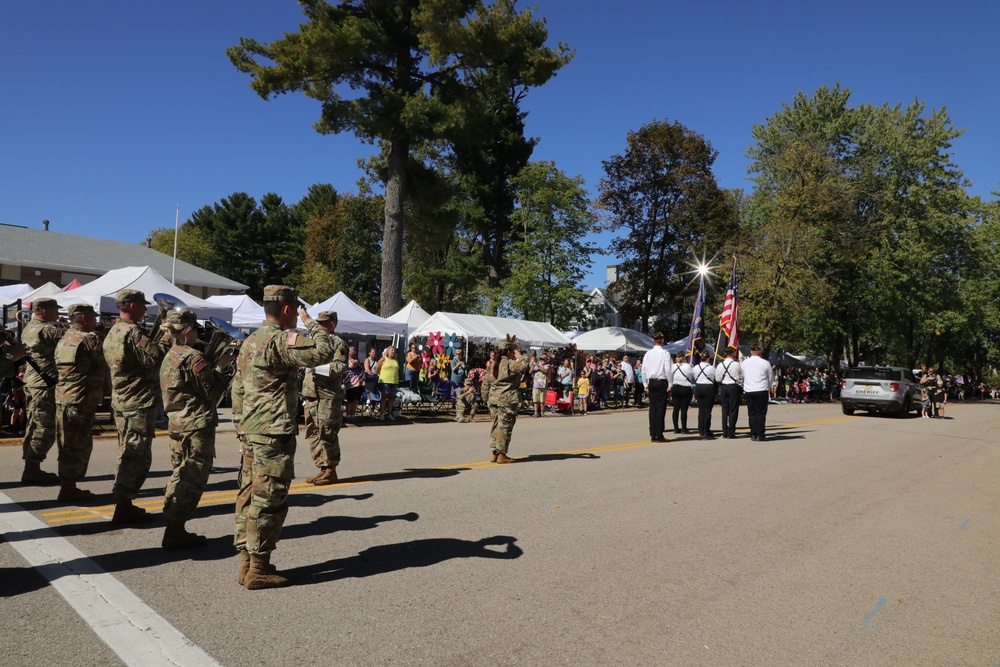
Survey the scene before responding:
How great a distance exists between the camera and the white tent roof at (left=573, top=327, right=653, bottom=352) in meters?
31.8

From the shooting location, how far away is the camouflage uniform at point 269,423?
4.41 meters

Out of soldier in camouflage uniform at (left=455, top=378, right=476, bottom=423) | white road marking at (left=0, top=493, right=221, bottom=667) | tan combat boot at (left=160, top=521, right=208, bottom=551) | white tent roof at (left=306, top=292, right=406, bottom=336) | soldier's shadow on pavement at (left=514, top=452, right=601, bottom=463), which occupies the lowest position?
white road marking at (left=0, top=493, right=221, bottom=667)

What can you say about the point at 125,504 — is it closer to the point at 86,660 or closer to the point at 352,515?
the point at 352,515

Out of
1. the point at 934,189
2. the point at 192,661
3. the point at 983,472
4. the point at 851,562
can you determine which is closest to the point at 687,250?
the point at 934,189

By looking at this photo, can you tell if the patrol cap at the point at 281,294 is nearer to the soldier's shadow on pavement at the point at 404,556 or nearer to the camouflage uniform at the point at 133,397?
the soldier's shadow on pavement at the point at 404,556

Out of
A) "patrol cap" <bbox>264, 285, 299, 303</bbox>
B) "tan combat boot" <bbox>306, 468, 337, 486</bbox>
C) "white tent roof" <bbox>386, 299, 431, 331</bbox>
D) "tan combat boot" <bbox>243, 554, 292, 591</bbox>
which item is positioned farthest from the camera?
"white tent roof" <bbox>386, 299, 431, 331</bbox>

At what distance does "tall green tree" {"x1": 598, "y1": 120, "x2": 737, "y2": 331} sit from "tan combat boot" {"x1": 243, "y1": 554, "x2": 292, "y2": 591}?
3669cm

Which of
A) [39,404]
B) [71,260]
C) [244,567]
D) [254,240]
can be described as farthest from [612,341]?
[254,240]

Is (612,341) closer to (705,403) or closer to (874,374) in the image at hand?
(874,374)

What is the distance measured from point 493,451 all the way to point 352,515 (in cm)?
381

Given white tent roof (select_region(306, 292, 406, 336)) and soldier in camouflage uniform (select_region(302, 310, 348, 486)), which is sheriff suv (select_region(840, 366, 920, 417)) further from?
soldier in camouflage uniform (select_region(302, 310, 348, 486))

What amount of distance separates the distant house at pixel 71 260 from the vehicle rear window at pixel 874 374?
38608 mm

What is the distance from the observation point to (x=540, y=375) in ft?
65.8

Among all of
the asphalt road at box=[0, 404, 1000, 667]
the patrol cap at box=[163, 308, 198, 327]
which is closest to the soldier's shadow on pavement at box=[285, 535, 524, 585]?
the asphalt road at box=[0, 404, 1000, 667]
